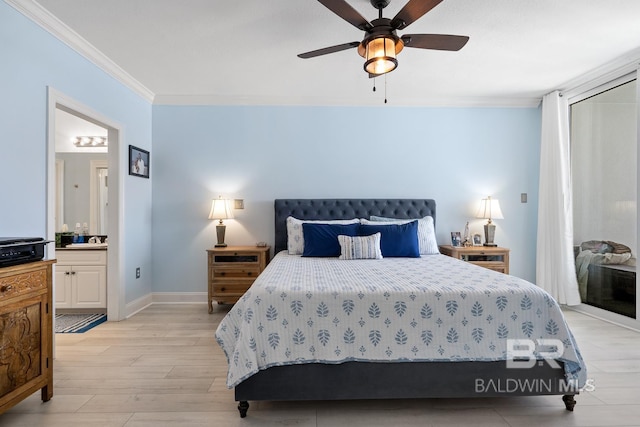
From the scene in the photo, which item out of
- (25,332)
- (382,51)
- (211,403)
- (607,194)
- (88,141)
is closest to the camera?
(25,332)

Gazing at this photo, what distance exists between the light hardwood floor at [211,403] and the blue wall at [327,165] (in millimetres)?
1812

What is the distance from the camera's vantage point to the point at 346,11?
2121mm

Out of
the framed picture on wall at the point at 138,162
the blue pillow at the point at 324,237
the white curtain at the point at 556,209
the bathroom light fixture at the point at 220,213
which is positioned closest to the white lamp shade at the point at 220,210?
the bathroom light fixture at the point at 220,213

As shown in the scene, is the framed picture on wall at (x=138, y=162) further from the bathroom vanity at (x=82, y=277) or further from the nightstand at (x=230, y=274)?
the nightstand at (x=230, y=274)

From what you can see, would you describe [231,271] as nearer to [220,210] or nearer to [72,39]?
[220,210]

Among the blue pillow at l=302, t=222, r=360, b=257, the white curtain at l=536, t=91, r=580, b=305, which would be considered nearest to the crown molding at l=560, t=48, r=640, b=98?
the white curtain at l=536, t=91, r=580, b=305

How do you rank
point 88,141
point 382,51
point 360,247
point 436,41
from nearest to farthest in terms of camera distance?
point 382,51 → point 436,41 → point 360,247 → point 88,141

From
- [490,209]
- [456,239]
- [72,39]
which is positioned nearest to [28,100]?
[72,39]

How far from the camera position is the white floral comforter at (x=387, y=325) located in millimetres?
2057

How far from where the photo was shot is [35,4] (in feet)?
8.46

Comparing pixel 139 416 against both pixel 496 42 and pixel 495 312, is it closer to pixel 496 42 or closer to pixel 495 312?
A: pixel 495 312

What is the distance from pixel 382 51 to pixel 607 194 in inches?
132

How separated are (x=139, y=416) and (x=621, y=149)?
16.3ft

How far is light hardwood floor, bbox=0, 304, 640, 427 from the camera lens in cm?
204
